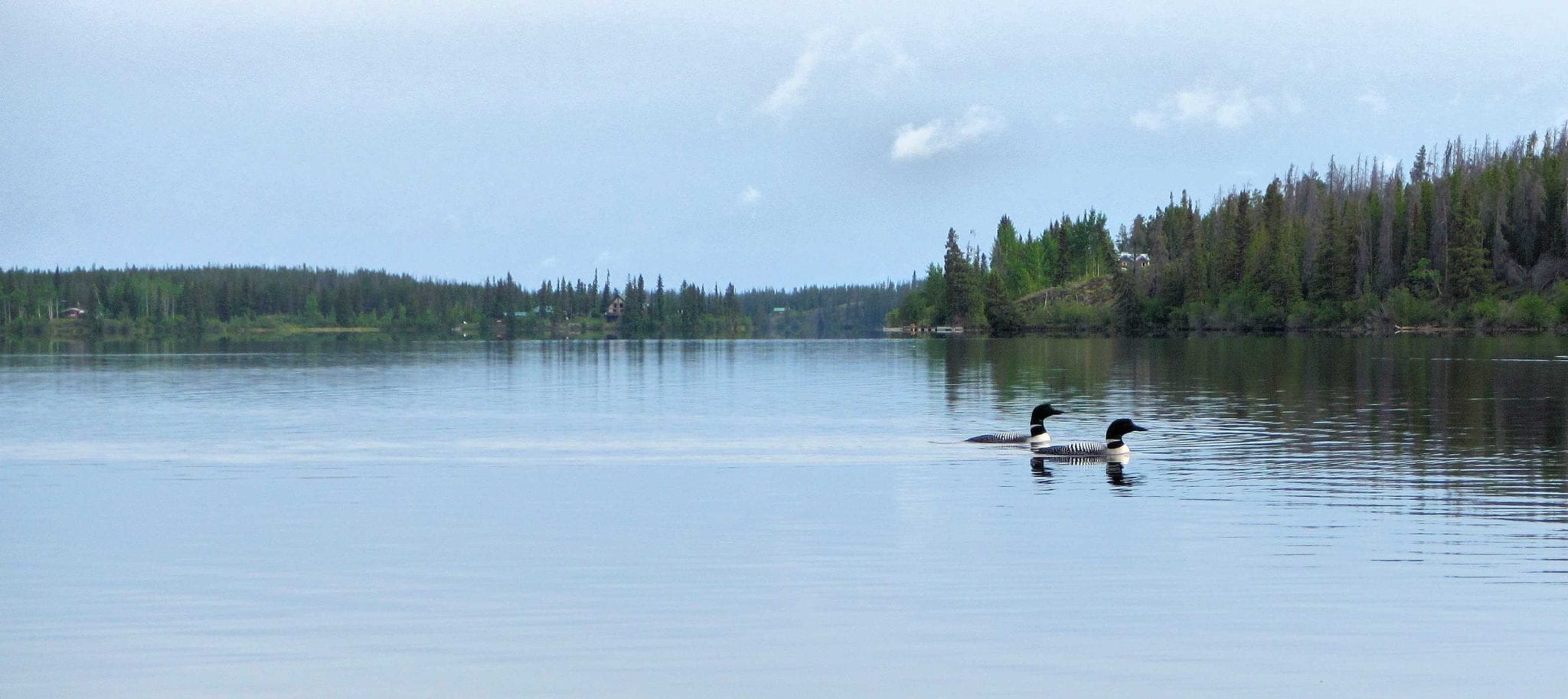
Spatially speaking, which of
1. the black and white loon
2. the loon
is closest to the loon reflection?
the loon

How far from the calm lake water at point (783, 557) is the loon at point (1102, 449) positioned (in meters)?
0.86

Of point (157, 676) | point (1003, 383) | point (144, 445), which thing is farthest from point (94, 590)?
point (1003, 383)

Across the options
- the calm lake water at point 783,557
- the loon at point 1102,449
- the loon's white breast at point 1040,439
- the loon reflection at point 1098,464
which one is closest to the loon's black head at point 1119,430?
the loon at point 1102,449

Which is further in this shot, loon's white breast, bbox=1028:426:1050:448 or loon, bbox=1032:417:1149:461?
loon's white breast, bbox=1028:426:1050:448

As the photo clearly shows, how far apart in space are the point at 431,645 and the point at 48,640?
166 inches

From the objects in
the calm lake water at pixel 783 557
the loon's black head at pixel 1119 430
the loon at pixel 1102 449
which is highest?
the loon's black head at pixel 1119 430

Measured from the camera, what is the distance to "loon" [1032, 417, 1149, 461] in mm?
34906

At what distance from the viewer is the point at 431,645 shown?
52.5 feet

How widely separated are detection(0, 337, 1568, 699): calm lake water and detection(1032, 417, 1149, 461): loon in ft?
2.83

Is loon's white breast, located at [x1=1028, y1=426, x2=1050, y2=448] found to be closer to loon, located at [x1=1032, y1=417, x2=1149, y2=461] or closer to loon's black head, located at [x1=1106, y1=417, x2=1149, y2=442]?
loon, located at [x1=1032, y1=417, x2=1149, y2=461]

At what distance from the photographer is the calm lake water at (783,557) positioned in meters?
14.9

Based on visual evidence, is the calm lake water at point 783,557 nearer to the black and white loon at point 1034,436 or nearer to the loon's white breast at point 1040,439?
the black and white loon at point 1034,436

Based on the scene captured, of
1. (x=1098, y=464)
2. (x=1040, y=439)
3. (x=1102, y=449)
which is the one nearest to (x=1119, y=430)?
(x=1102, y=449)

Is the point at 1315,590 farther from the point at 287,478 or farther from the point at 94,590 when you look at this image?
the point at 287,478
